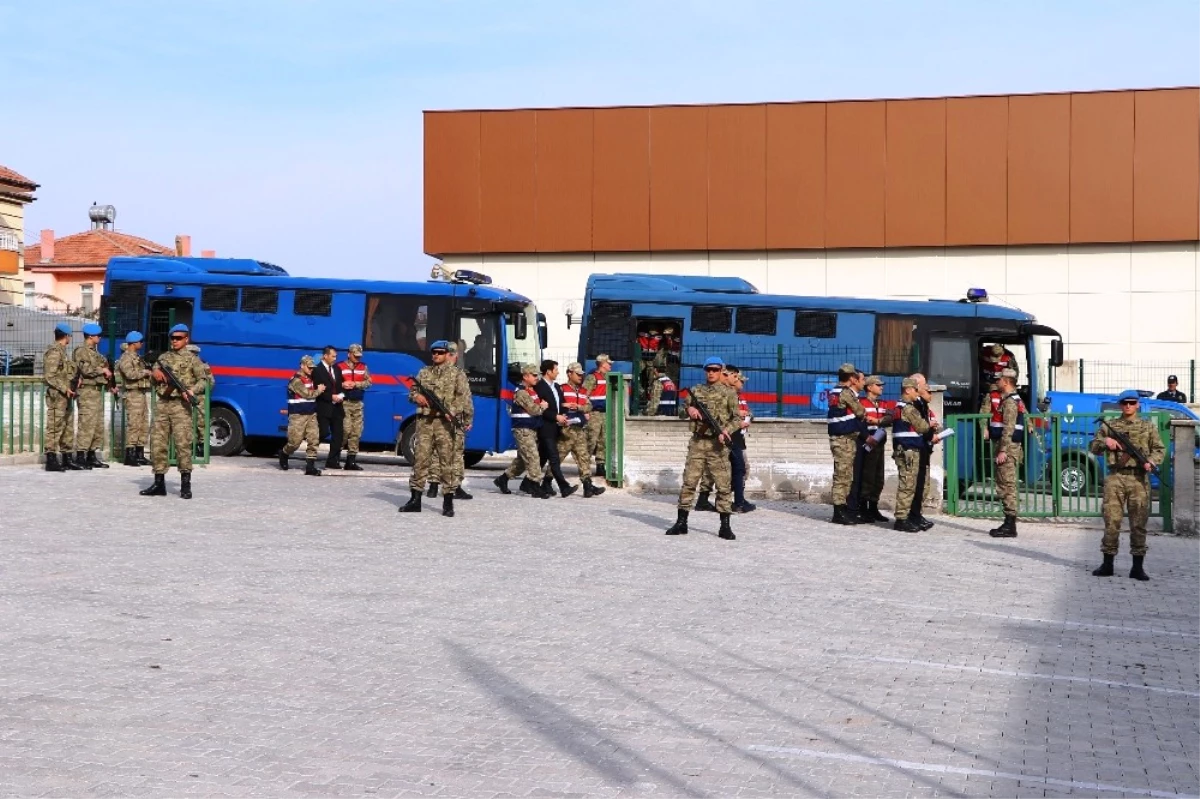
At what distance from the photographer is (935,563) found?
14148mm

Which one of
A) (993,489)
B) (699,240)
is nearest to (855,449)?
(993,489)

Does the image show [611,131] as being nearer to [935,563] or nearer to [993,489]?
[993,489]

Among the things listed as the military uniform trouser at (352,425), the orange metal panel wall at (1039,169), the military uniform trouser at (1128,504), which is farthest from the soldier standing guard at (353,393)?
the orange metal panel wall at (1039,169)

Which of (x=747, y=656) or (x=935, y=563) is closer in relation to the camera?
(x=747, y=656)

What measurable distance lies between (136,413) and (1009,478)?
11.5 metres

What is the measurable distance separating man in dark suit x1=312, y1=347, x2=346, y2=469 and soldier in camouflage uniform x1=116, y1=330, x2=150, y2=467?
228 cm

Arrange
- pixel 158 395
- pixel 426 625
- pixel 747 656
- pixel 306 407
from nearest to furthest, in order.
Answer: pixel 747 656, pixel 426 625, pixel 158 395, pixel 306 407

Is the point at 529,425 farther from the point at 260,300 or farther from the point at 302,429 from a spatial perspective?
the point at 260,300

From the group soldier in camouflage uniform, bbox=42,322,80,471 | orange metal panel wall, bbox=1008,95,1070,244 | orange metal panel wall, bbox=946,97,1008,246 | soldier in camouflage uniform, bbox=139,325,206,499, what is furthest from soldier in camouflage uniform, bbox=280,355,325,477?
orange metal panel wall, bbox=1008,95,1070,244

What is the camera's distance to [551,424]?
729 inches

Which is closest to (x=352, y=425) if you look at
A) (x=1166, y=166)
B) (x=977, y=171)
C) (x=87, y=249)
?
(x=977, y=171)

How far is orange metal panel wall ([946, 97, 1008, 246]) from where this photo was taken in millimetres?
36062

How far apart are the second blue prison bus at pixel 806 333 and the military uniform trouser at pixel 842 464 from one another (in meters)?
4.79

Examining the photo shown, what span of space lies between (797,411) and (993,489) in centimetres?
365
